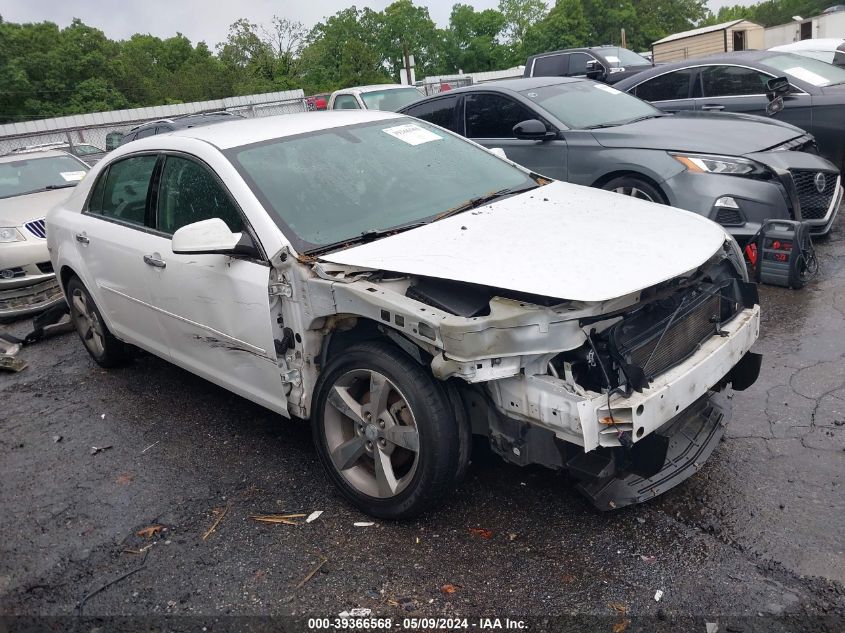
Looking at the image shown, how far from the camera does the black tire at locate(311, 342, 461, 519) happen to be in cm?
287

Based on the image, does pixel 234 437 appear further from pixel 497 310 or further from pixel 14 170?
pixel 14 170

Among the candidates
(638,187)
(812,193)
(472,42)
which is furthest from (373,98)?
(472,42)

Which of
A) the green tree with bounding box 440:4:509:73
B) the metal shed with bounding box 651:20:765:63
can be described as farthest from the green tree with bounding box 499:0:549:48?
the metal shed with bounding box 651:20:765:63

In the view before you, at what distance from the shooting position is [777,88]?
7773mm

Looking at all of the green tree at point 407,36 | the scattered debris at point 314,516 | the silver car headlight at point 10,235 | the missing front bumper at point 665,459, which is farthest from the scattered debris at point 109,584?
the green tree at point 407,36

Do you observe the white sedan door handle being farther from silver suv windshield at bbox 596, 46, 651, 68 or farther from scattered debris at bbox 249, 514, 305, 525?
silver suv windshield at bbox 596, 46, 651, 68

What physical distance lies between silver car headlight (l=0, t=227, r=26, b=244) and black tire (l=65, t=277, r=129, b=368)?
2299 millimetres

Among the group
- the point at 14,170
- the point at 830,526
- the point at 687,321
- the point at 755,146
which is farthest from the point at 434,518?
the point at 14,170

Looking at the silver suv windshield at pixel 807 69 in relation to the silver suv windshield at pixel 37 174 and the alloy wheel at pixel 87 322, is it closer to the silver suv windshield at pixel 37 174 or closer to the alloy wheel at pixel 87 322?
the alloy wheel at pixel 87 322

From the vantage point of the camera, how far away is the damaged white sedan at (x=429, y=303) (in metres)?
2.65

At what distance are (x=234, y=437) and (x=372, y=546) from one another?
4.89 ft

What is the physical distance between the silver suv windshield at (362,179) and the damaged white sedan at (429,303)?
0.04ft

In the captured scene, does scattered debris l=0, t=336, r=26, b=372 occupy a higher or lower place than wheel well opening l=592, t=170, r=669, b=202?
lower

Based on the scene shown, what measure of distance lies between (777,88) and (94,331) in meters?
7.17
